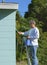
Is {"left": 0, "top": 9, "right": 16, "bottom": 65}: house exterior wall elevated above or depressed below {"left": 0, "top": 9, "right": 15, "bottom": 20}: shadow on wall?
below

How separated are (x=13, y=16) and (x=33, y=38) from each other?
91cm

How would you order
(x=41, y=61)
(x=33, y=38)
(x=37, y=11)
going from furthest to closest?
(x=37, y=11)
(x=41, y=61)
(x=33, y=38)

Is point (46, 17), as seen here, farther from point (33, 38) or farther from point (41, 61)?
point (33, 38)

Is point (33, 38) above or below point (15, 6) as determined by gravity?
below

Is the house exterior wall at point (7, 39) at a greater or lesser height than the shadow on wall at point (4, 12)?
lesser

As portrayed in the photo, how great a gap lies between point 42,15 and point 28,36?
18.4 metres

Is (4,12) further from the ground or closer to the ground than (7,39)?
further from the ground

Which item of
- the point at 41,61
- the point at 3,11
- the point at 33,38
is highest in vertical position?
the point at 3,11

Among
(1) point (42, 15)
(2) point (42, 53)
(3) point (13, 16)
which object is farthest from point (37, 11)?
(3) point (13, 16)

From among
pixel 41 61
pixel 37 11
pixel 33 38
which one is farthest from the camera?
pixel 37 11

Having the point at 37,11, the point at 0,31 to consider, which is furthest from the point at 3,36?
the point at 37,11

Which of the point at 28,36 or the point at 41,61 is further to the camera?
the point at 41,61

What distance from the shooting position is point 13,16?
10266mm

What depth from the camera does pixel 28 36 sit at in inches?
388
